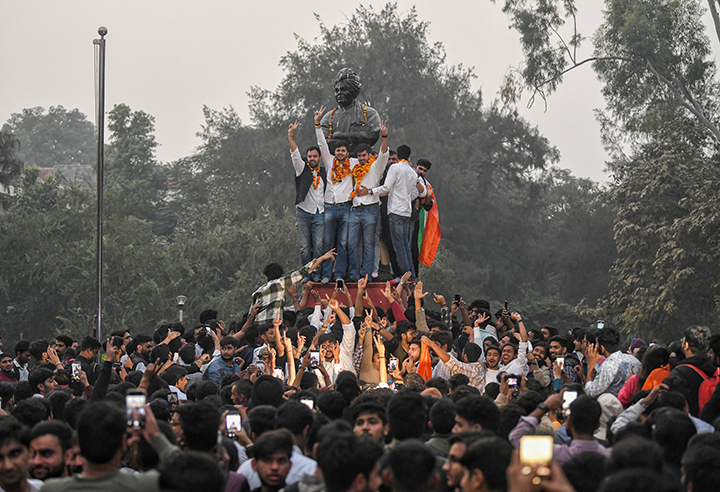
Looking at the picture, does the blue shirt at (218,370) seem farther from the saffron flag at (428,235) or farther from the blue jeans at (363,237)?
the saffron flag at (428,235)

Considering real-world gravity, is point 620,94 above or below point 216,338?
above

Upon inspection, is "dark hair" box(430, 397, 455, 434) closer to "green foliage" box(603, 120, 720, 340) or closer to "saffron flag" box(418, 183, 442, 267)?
"saffron flag" box(418, 183, 442, 267)

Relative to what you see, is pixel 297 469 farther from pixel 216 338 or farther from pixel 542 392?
pixel 216 338

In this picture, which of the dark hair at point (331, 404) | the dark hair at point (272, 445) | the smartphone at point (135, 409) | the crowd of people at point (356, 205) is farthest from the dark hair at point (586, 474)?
the crowd of people at point (356, 205)

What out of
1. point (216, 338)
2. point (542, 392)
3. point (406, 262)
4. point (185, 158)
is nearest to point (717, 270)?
point (406, 262)

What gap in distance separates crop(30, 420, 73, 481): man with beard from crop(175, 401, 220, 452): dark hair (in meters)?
0.66

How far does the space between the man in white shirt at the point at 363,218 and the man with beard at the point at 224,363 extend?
5.74 m

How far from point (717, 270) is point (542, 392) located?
21.3 m

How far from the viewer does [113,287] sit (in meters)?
30.6

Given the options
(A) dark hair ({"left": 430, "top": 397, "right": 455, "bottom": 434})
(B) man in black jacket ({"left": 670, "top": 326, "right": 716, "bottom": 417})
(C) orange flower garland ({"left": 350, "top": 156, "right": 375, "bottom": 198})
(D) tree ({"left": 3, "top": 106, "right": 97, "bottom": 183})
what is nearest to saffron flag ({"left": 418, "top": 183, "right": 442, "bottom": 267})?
(C) orange flower garland ({"left": 350, "top": 156, "right": 375, "bottom": 198})

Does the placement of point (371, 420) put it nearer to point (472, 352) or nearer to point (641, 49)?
point (472, 352)

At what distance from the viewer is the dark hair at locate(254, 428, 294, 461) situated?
4684mm

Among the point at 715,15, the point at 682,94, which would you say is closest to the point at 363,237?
the point at 715,15

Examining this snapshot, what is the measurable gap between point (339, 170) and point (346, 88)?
145 cm
